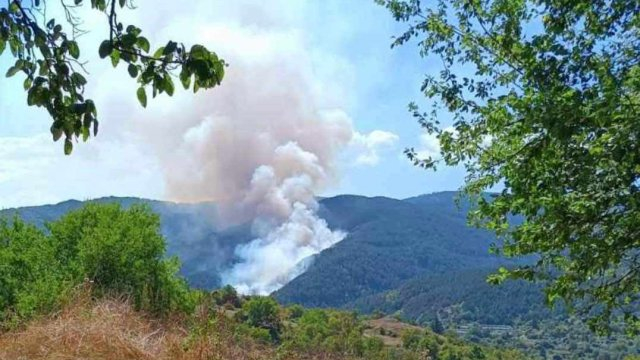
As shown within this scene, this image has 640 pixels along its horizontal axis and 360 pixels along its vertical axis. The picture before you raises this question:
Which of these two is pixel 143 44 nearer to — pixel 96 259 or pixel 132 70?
pixel 132 70

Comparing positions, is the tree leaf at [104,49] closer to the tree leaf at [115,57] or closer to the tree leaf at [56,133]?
the tree leaf at [115,57]

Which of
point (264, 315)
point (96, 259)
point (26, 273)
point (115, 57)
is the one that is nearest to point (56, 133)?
point (115, 57)

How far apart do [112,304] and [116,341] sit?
235 cm

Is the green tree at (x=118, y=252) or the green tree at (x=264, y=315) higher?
the green tree at (x=118, y=252)

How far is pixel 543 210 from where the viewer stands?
24.1ft

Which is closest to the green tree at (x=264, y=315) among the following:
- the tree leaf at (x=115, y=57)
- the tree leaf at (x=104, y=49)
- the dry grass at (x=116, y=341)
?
the dry grass at (x=116, y=341)

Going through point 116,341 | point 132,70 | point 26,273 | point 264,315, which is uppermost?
point 132,70

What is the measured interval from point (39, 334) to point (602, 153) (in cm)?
723

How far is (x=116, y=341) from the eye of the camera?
7.80 metres

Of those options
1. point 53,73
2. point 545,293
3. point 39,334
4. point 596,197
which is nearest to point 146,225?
point 39,334

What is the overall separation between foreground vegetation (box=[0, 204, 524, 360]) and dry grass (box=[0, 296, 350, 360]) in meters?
0.01

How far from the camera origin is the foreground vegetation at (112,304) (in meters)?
7.88

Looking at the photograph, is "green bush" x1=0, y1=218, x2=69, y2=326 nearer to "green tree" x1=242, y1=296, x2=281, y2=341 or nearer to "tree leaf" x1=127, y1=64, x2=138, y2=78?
"tree leaf" x1=127, y1=64, x2=138, y2=78

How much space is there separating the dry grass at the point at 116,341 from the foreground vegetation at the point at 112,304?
0.01m
